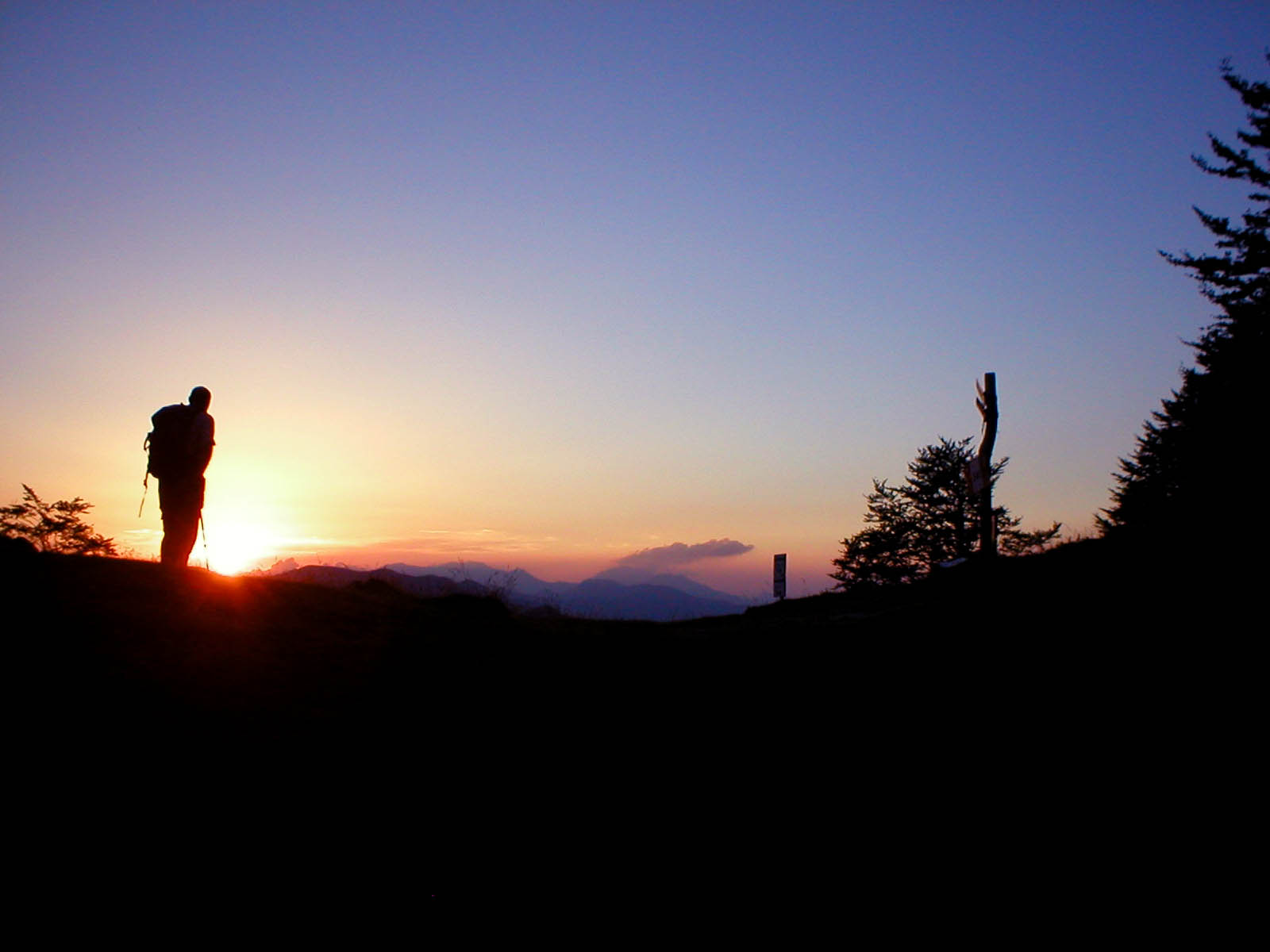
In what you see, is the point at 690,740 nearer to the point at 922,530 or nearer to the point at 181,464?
the point at 181,464

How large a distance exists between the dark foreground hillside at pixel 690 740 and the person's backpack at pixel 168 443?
81.7 inches

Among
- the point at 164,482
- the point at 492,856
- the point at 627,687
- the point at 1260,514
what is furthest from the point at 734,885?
the point at 164,482

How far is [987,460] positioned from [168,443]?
11376mm

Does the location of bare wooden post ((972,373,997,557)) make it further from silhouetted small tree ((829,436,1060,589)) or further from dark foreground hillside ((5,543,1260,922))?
silhouetted small tree ((829,436,1060,589))

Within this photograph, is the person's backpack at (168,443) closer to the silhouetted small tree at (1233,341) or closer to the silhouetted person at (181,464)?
the silhouetted person at (181,464)

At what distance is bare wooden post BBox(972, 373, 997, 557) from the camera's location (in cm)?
1162

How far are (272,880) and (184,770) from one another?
1279mm

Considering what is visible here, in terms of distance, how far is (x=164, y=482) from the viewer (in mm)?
10555

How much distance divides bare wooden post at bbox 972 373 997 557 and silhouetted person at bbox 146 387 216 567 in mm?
10811

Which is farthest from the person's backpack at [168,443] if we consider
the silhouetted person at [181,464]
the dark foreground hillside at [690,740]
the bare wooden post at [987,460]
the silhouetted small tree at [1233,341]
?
the silhouetted small tree at [1233,341]

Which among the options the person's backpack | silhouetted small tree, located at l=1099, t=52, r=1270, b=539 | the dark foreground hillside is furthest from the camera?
silhouetted small tree, located at l=1099, t=52, r=1270, b=539

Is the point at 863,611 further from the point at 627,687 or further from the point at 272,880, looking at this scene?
the point at 272,880

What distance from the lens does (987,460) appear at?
11.8m

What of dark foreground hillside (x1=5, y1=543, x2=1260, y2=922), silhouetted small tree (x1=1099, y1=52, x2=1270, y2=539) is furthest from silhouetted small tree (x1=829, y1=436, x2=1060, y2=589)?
dark foreground hillside (x1=5, y1=543, x2=1260, y2=922)
